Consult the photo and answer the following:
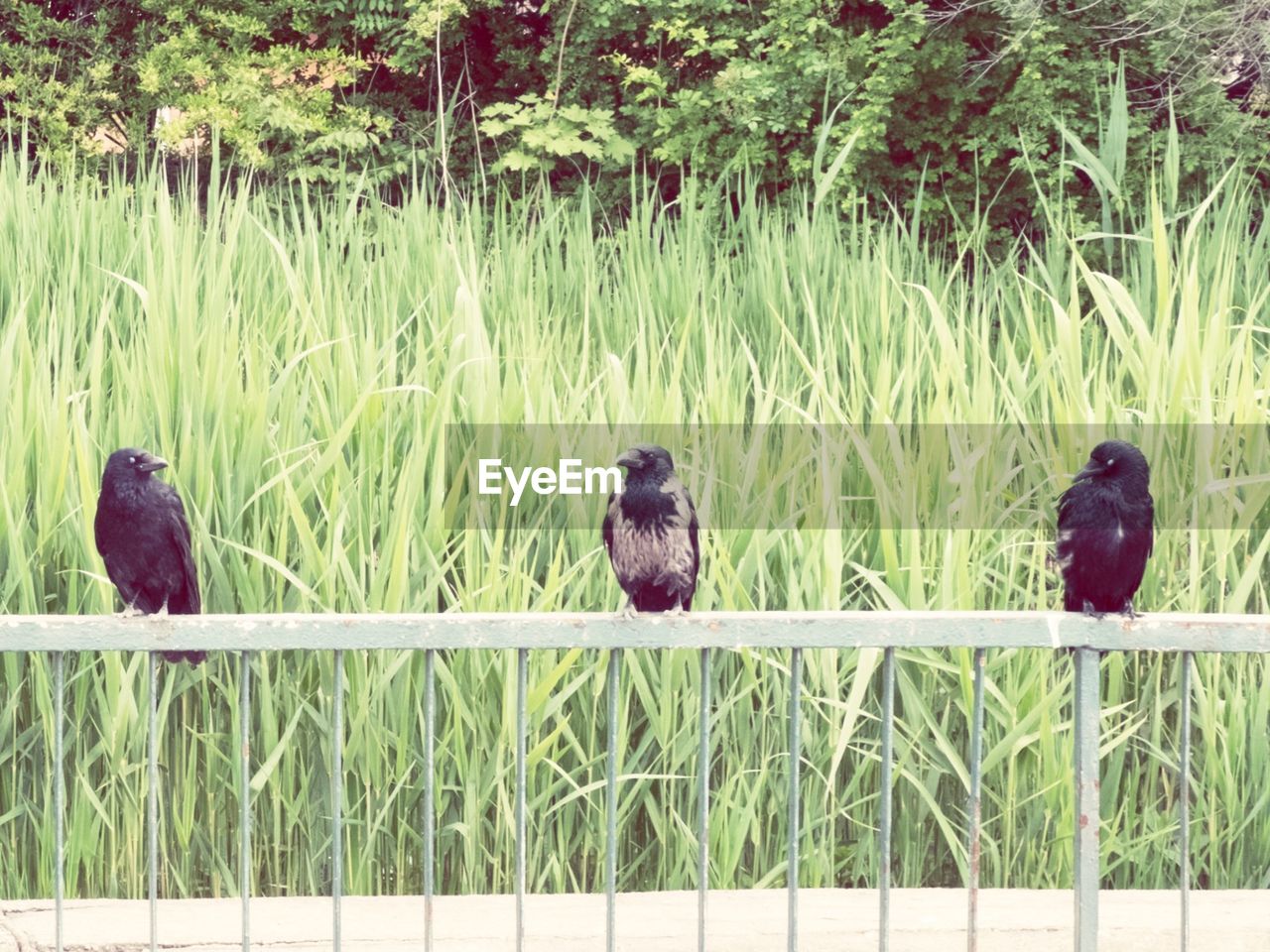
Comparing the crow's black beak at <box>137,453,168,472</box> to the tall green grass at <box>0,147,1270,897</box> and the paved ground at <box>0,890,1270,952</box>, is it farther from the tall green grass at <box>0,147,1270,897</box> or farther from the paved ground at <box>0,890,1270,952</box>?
the paved ground at <box>0,890,1270,952</box>

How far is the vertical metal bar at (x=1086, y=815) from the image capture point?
2334mm

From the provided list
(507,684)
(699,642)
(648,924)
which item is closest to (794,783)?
(699,642)

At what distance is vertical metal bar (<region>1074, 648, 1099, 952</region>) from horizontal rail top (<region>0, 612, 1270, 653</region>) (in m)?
0.12

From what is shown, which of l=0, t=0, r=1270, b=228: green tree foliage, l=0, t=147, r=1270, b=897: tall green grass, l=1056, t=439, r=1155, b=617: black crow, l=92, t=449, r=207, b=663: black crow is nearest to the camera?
l=1056, t=439, r=1155, b=617: black crow

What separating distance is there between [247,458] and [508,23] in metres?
8.82

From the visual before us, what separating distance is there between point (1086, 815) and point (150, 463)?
170 cm

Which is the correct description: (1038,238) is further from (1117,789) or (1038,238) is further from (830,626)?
(830,626)

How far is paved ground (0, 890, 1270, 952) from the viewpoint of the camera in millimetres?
2775

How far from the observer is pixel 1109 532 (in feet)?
8.39

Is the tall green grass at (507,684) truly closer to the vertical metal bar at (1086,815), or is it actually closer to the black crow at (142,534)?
the black crow at (142,534)

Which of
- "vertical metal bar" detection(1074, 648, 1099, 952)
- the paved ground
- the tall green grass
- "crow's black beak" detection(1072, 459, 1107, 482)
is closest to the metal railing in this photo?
"vertical metal bar" detection(1074, 648, 1099, 952)

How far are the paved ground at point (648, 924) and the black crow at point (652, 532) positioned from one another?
2.19 feet

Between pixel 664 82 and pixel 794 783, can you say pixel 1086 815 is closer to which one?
pixel 794 783

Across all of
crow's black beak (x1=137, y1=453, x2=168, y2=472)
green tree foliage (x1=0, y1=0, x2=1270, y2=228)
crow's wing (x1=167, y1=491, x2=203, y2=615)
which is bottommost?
crow's wing (x1=167, y1=491, x2=203, y2=615)
